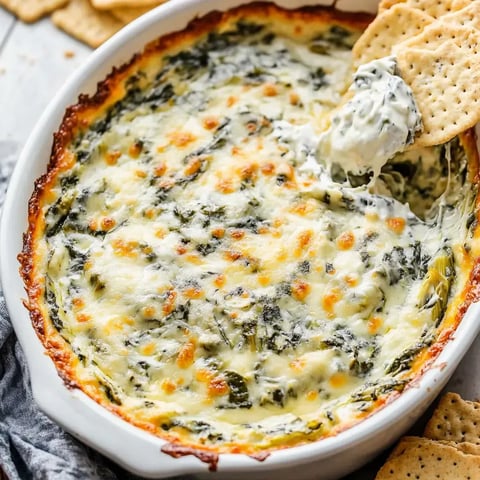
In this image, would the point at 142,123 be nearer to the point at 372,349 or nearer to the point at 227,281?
the point at 227,281

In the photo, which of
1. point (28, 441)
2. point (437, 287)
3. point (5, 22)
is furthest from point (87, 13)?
point (437, 287)

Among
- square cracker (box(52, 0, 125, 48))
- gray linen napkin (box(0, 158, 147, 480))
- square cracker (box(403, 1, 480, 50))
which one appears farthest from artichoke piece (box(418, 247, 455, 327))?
square cracker (box(52, 0, 125, 48))

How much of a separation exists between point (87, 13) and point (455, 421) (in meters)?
2.32

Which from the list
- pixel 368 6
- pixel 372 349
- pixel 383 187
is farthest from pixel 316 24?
pixel 372 349

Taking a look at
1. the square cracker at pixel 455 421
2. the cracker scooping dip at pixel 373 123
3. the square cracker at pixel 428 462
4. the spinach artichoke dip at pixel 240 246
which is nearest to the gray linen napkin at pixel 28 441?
the spinach artichoke dip at pixel 240 246

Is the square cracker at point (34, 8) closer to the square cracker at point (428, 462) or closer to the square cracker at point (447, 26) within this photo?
the square cracker at point (447, 26)

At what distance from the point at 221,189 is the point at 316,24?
0.80 m

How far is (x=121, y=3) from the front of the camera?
406 centimetres

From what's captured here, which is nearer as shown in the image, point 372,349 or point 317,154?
point 372,349

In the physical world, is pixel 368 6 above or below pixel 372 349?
above

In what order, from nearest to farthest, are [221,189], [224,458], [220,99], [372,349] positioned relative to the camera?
[224,458]
[372,349]
[221,189]
[220,99]

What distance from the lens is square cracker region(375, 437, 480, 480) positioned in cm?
298

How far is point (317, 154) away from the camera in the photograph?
3.34 meters

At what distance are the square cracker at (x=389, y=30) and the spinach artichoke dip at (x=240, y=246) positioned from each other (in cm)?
15
